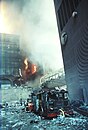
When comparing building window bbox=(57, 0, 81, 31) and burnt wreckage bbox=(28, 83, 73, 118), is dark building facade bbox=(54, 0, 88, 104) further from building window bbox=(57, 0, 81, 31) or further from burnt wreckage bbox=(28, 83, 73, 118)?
burnt wreckage bbox=(28, 83, 73, 118)

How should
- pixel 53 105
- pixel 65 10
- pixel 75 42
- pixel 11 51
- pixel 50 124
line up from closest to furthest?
pixel 50 124 → pixel 53 105 → pixel 75 42 → pixel 65 10 → pixel 11 51

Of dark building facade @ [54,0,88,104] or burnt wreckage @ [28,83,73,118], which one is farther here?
dark building facade @ [54,0,88,104]

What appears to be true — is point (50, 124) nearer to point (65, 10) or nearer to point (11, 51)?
point (65, 10)

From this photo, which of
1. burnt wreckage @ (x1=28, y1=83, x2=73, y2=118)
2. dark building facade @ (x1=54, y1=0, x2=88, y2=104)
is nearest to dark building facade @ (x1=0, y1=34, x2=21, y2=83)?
dark building facade @ (x1=54, y1=0, x2=88, y2=104)

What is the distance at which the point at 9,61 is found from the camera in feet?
80.1

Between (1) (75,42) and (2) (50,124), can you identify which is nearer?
(2) (50,124)

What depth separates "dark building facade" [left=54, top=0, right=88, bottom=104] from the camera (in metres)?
11.1

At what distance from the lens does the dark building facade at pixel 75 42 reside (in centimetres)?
1108

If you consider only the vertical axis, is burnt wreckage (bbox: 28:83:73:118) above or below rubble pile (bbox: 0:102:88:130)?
above

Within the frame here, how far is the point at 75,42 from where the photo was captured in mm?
12828

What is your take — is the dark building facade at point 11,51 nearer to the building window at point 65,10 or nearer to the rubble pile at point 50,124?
the building window at point 65,10

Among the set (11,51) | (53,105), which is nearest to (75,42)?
(53,105)

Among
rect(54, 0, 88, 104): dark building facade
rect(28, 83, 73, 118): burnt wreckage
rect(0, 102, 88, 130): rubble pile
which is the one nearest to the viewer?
rect(0, 102, 88, 130): rubble pile

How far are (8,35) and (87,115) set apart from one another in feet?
69.3
